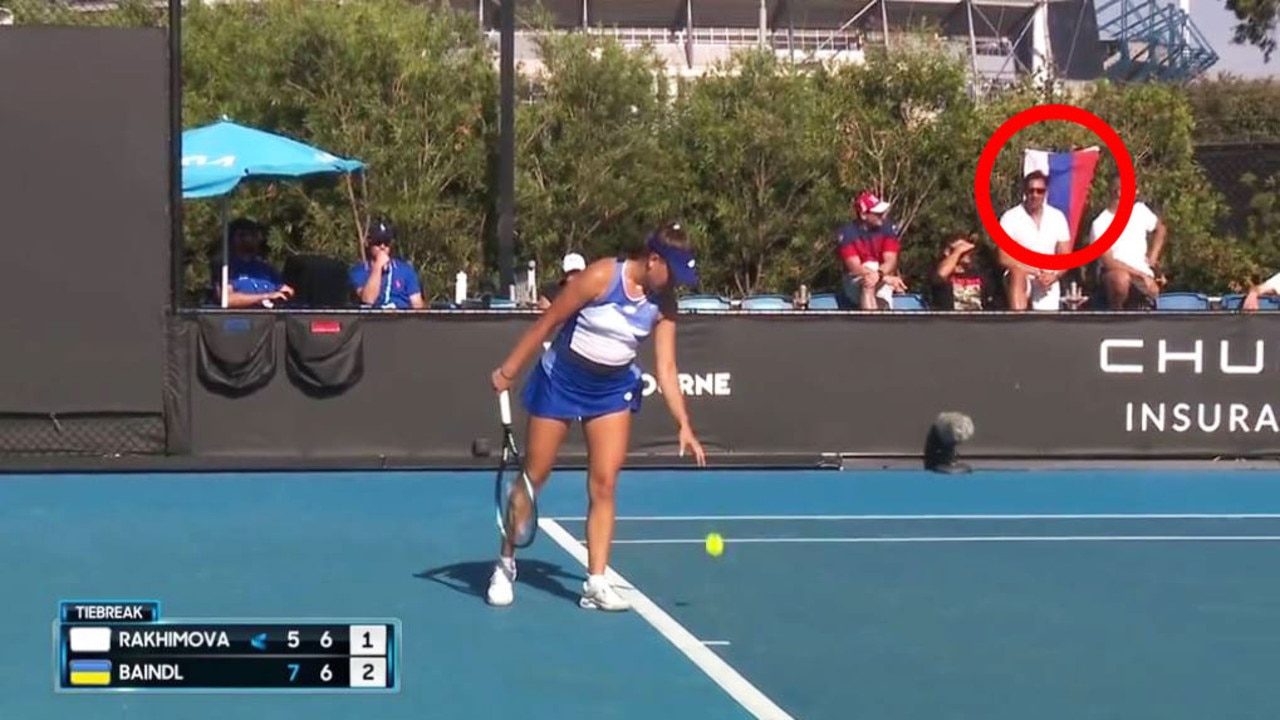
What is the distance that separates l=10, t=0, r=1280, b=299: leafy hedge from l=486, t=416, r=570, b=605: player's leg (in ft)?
38.9

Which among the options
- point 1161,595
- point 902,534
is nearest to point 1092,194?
point 902,534

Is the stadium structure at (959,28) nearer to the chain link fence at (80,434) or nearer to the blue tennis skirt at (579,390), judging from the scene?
the chain link fence at (80,434)

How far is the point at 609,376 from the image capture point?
366 inches

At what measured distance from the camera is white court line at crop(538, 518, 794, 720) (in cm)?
739

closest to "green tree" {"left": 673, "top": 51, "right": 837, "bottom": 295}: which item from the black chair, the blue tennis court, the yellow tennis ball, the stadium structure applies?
the black chair

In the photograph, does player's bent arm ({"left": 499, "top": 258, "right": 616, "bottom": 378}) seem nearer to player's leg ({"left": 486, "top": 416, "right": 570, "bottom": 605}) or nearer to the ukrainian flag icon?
player's leg ({"left": 486, "top": 416, "right": 570, "bottom": 605})

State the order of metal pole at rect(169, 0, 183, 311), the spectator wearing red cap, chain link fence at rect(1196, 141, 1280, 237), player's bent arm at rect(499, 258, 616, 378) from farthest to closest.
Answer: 1. chain link fence at rect(1196, 141, 1280, 237)
2. the spectator wearing red cap
3. metal pole at rect(169, 0, 183, 311)
4. player's bent arm at rect(499, 258, 616, 378)

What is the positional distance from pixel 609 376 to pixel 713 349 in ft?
18.1

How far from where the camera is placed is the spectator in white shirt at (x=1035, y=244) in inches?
621

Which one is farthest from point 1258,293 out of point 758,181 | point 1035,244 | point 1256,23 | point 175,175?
point 1256,23

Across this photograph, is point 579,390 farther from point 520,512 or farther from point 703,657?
point 703,657

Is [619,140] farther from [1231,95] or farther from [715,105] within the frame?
[1231,95]

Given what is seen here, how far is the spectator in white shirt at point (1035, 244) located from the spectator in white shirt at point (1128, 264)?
0.36 m

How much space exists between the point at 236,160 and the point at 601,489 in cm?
921
